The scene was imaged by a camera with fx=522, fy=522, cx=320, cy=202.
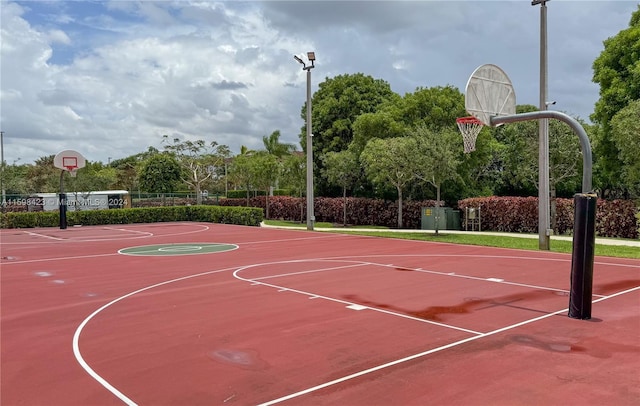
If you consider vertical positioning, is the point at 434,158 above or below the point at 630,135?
below

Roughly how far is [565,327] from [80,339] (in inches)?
305

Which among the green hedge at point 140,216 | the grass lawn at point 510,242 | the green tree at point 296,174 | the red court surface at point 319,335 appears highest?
the green tree at point 296,174

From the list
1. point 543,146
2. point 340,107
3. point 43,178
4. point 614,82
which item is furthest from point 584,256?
point 43,178

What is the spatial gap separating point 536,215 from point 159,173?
45.2 meters

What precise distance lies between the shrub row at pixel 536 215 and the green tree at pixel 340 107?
41.4 feet

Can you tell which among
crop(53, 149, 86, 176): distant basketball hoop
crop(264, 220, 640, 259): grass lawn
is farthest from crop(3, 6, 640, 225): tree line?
crop(53, 149, 86, 176): distant basketball hoop

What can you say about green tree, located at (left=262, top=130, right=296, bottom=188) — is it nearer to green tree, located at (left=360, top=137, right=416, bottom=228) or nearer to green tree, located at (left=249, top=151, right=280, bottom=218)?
green tree, located at (left=249, top=151, right=280, bottom=218)

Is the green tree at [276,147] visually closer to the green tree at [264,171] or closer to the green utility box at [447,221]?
the green tree at [264,171]

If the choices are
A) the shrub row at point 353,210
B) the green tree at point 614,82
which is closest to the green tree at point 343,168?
the shrub row at point 353,210

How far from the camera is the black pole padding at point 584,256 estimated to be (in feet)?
29.5

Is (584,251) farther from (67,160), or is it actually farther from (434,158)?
(67,160)

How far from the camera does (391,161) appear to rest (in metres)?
28.4

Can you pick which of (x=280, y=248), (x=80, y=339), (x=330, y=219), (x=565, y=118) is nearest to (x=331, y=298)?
(x=80, y=339)

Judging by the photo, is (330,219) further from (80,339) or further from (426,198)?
(80,339)
